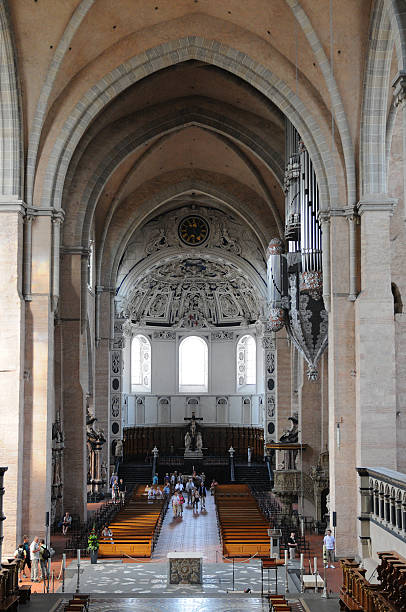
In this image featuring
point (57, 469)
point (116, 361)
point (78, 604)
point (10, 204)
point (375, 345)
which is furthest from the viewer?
point (116, 361)

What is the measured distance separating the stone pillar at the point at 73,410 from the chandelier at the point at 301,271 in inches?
297

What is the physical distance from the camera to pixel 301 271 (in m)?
24.8

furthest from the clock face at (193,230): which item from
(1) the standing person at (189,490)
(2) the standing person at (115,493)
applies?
(2) the standing person at (115,493)

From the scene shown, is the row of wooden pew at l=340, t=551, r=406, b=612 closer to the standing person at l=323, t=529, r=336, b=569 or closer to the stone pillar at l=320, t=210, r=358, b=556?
the standing person at l=323, t=529, r=336, b=569

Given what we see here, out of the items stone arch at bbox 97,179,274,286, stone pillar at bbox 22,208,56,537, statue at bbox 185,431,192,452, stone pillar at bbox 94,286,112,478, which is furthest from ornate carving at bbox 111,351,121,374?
stone pillar at bbox 22,208,56,537

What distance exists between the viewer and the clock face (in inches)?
1763

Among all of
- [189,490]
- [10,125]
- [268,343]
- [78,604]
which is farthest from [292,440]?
[78,604]

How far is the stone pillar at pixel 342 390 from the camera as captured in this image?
22344 millimetres

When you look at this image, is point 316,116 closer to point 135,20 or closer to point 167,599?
point 135,20

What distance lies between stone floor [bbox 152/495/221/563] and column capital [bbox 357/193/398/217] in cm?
1085

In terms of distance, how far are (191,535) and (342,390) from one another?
8.92 m

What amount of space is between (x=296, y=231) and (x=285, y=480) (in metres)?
9.62

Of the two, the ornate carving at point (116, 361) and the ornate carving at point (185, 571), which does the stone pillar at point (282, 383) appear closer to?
the ornate carving at point (116, 361)

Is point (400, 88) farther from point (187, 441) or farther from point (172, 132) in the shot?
point (187, 441)
